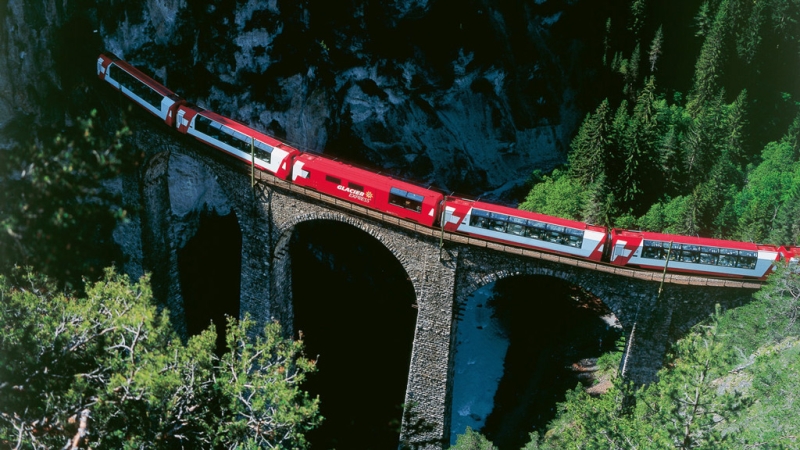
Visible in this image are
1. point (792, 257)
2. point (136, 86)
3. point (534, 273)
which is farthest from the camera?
point (136, 86)

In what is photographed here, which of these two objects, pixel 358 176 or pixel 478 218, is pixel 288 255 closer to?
pixel 358 176

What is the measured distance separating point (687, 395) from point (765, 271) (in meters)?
14.0

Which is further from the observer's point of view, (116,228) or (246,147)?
(116,228)

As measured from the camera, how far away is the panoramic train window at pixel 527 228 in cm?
3241

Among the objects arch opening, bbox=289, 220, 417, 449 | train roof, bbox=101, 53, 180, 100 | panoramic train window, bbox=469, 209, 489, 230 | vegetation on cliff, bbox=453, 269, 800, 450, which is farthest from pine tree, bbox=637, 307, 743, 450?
train roof, bbox=101, 53, 180, 100

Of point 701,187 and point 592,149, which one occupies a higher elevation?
point 592,149

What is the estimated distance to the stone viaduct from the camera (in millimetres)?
32250

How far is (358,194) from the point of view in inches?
1377

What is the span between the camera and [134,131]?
40.1m

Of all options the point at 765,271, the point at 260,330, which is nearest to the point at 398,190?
the point at 260,330

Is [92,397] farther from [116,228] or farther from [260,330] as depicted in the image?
[116,228]

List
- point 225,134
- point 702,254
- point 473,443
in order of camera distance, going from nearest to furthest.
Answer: point 473,443 < point 702,254 < point 225,134

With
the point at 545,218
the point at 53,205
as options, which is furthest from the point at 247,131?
the point at 545,218

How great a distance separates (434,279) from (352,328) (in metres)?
17.7
